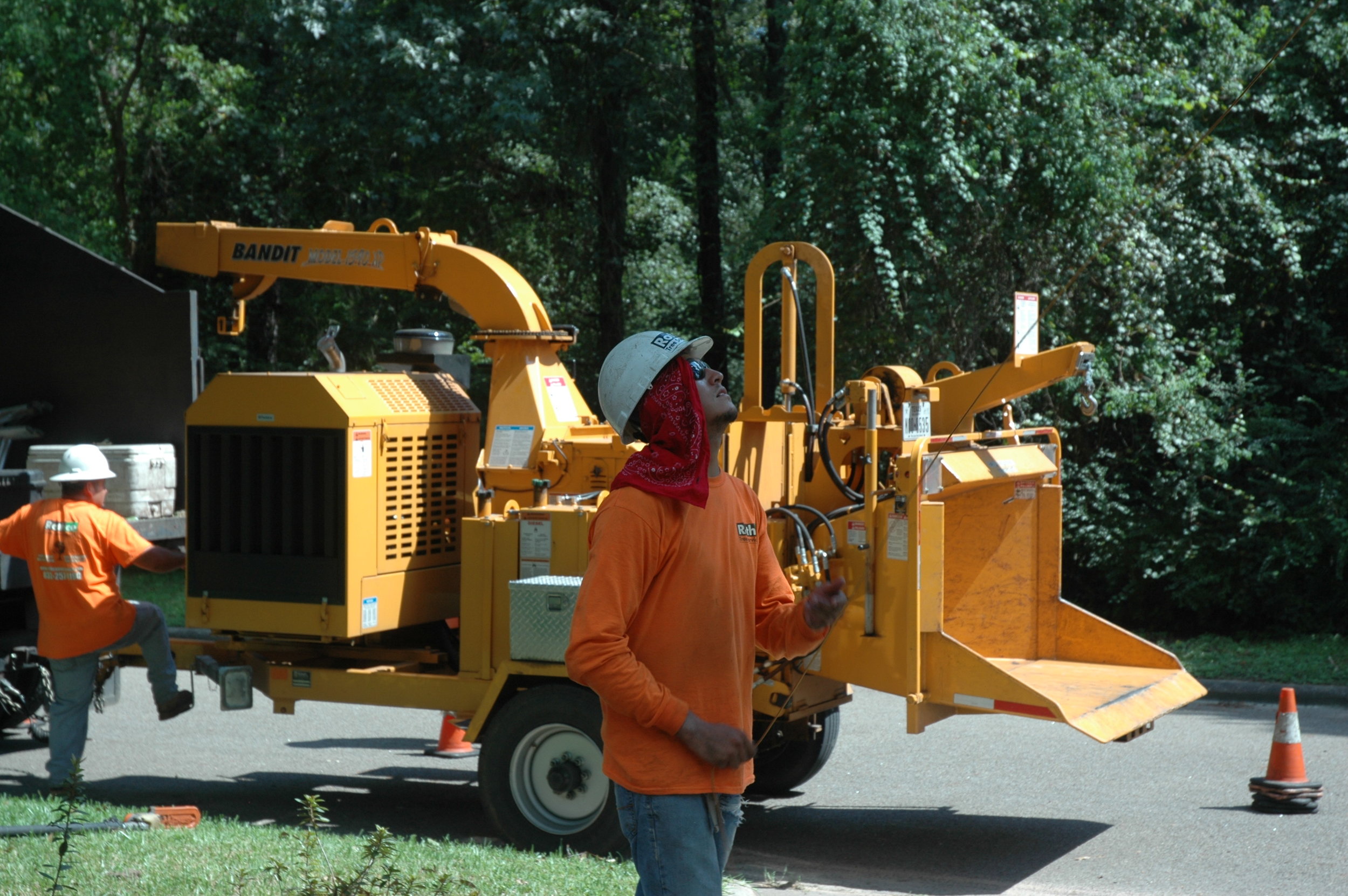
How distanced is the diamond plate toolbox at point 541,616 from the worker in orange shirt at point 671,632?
2814 mm

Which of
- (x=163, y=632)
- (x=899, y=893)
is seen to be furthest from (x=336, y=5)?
(x=899, y=893)

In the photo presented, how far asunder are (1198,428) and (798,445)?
6966mm

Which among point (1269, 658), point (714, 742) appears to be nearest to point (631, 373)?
point (714, 742)

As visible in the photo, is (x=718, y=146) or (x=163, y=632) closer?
(x=163, y=632)

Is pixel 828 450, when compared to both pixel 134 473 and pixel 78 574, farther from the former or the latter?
pixel 134 473

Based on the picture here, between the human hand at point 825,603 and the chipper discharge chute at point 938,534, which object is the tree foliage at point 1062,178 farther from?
the human hand at point 825,603

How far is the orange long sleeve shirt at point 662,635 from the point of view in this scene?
301cm

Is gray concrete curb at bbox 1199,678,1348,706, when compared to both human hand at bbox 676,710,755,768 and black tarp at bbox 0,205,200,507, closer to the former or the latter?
black tarp at bbox 0,205,200,507

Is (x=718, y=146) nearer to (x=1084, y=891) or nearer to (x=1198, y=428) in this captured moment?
(x=1198, y=428)

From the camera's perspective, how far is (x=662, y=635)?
123 inches

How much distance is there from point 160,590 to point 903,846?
10724 millimetres

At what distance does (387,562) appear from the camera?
6.71m

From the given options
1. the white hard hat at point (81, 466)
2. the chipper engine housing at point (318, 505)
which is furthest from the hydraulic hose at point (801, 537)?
the white hard hat at point (81, 466)

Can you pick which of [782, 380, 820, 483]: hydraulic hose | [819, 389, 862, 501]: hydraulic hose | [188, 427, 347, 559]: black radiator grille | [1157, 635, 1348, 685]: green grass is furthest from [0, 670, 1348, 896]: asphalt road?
[782, 380, 820, 483]: hydraulic hose
